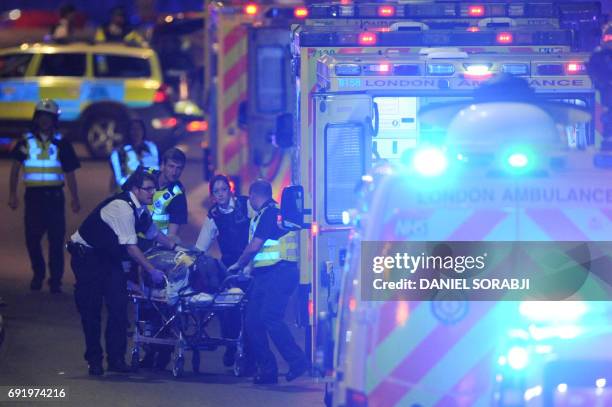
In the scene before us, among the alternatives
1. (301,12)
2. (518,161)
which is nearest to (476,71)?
(518,161)

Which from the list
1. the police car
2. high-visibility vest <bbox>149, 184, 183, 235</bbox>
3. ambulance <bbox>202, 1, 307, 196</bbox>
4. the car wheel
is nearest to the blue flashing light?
high-visibility vest <bbox>149, 184, 183, 235</bbox>

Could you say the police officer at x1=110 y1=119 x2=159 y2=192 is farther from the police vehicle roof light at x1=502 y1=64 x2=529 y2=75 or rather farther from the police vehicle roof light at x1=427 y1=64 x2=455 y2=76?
the police vehicle roof light at x1=502 y1=64 x2=529 y2=75

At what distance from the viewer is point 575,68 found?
31.7 feet

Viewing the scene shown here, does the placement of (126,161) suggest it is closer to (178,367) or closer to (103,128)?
(178,367)

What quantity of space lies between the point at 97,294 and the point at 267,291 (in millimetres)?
1227

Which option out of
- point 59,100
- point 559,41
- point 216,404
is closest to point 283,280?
point 216,404

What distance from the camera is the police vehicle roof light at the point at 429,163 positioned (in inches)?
243

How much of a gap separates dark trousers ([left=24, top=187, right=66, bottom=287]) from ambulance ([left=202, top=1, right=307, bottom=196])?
380 cm

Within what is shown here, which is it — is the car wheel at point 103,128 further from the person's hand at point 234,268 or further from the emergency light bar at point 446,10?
the person's hand at point 234,268

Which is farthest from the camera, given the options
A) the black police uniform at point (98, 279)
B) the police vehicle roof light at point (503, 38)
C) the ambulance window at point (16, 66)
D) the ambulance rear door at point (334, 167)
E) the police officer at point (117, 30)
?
the police officer at point (117, 30)

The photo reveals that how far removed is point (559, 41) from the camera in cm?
1063

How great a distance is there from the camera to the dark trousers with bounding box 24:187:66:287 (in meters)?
13.5

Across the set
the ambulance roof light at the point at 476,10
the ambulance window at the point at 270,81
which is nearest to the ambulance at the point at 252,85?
the ambulance window at the point at 270,81

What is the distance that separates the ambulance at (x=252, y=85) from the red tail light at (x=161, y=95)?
5.32 meters
